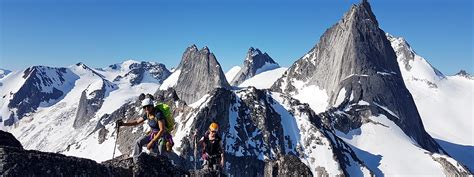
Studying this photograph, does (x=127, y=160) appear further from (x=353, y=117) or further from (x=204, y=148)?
(x=353, y=117)

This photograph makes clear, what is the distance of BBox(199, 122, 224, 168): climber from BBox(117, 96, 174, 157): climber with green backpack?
3443 mm

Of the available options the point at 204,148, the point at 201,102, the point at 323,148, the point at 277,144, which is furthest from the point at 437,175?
the point at 204,148

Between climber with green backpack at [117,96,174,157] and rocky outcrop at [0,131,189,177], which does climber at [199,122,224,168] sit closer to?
climber with green backpack at [117,96,174,157]

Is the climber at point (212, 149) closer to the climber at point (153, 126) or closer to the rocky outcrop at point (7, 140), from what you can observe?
the climber at point (153, 126)

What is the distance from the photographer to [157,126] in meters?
19.9

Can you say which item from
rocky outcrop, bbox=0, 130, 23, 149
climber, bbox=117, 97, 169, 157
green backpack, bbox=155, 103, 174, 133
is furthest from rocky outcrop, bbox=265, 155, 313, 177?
rocky outcrop, bbox=0, 130, 23, 149

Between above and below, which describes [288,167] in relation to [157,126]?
below

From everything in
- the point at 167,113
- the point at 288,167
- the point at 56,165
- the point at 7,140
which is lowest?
the point at 56,165

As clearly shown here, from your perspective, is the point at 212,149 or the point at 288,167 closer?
the point at 288,167

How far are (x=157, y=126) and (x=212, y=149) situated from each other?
4.77 metres

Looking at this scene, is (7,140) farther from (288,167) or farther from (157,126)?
(288,167)

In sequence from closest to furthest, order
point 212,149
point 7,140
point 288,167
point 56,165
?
point 56,165, point 7,140, point 288,167, point 212,149

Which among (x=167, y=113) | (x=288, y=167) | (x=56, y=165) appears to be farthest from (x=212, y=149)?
(x=56, y=165)

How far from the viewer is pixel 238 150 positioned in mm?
150375
